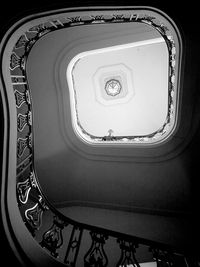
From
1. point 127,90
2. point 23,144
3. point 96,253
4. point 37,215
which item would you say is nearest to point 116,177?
point 37,215

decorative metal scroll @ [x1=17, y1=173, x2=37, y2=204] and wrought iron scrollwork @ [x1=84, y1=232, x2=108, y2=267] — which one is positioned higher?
decorative metal scroll @ [x1=17, y1=173, x2=37, y2=204]

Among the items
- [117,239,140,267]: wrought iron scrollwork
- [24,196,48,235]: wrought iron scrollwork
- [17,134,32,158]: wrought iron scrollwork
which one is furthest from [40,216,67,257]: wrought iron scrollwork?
[17,134,32,158]: wrought iron scrollwork

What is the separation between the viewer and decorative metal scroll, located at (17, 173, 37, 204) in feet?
13.6

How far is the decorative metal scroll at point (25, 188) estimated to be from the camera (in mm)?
4133

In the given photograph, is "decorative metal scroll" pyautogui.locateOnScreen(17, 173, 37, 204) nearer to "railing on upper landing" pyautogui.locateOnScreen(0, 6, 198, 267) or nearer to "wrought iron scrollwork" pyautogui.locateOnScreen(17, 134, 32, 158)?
"railing on upper landing" pyautogui.locateOnScreen(0, 6, 198, 267)

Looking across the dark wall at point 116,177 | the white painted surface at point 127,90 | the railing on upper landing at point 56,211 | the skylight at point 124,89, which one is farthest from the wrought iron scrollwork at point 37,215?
the white painted surface at point 127,90

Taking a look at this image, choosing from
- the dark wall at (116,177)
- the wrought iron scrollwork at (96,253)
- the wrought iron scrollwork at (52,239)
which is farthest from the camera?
the dark wall at (116,177)

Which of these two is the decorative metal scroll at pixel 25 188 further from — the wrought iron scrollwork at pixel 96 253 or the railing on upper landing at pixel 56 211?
the wrought iron scrollwork at pixel 96 253

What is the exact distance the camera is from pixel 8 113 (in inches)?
158

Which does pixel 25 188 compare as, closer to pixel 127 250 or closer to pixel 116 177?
pixel 127 250

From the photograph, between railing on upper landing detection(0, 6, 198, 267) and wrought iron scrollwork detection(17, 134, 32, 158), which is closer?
railing on upper landing detection(0, 6, 198, 267)

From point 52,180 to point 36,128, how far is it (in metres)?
1.81

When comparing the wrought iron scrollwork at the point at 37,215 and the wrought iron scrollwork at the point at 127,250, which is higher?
the wrought iron scrollwork at the point at 37,215

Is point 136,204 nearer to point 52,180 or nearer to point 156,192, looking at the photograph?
point 156,192
